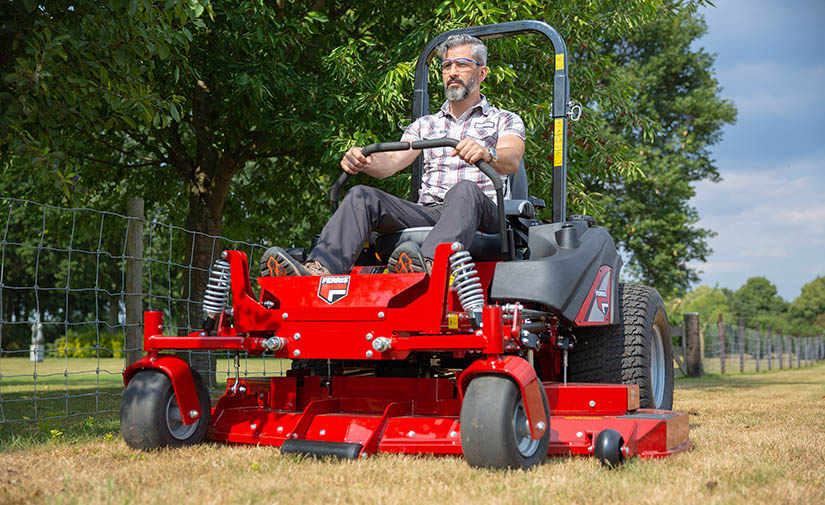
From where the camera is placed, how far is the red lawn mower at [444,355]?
3639mm

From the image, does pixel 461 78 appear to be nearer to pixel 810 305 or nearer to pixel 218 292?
pixel 218 292

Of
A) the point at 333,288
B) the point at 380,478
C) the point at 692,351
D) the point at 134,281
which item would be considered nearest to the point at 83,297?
the point at 692,351

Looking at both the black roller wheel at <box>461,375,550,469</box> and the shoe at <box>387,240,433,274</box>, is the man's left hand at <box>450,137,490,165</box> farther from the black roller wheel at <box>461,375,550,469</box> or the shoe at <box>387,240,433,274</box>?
the black roller wheel at <box>461,375,550,469</box>

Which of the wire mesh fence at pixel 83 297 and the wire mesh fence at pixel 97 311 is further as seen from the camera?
the wire mesh fence at pixel 83 297

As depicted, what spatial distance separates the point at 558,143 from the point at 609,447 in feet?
6.72

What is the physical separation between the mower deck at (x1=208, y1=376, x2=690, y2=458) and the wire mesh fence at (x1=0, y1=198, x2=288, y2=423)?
2.75 metres

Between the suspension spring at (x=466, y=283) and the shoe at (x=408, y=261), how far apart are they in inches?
6.1

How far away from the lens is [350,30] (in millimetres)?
9906

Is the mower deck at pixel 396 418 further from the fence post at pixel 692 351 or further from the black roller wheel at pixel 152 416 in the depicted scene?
the fence post at pixel 692 351

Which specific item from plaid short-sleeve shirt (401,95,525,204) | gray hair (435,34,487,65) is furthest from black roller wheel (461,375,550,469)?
gray hair (435,34,487,65)

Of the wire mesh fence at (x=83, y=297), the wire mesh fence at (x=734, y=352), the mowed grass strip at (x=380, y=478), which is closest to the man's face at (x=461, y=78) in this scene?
the mowed grass strip at (x=380, y=478)

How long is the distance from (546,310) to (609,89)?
6136 millimetres

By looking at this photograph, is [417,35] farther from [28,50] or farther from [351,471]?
[351,471]

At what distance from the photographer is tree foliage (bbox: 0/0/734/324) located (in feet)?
20.1
